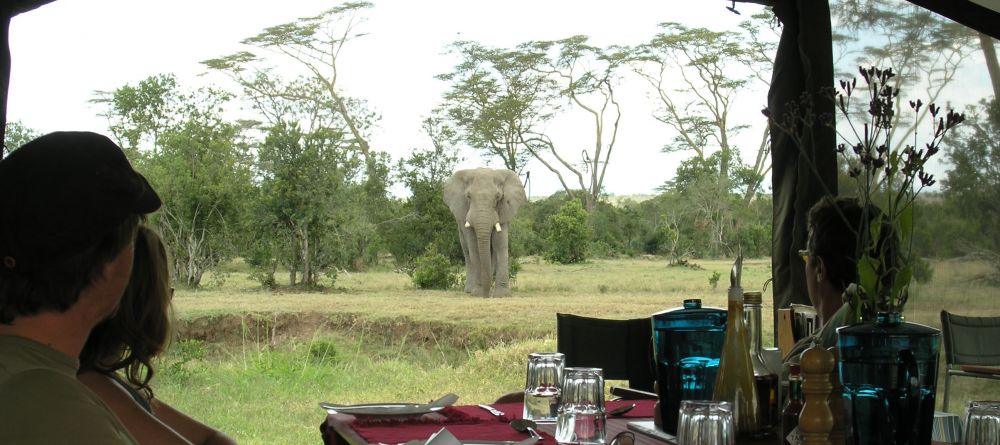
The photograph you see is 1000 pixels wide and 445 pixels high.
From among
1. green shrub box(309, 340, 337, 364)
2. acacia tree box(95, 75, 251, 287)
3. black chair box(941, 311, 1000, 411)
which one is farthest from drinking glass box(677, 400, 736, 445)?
green shrub box(309, 340, 337, 364)

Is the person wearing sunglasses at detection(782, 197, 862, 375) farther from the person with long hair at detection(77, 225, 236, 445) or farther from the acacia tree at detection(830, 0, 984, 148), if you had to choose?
the acacia tree at detection(830, 0, 984, 148)

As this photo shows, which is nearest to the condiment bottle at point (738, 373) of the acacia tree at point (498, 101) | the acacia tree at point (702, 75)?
the acacia tree at point (498, 101)

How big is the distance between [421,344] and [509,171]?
6.87 ft

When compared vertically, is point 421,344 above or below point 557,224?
below

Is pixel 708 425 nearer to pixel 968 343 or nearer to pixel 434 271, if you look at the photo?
pixel 968 343

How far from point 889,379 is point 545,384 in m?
0.75

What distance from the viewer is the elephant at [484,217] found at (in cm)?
1065

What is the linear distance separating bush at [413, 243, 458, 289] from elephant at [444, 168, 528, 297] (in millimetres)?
211

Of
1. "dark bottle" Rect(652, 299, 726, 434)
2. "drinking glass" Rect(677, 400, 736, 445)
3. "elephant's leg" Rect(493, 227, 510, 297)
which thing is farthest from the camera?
"elephant's leg" Rect(493, 227, 510, 297)

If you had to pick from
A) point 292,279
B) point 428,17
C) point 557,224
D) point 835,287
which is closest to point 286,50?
point 428,17

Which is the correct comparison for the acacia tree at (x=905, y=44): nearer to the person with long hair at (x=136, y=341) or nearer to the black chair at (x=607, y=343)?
the black chair at (x=607, y=343)

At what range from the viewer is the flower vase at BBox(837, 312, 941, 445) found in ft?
4.57

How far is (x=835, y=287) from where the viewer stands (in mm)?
2297

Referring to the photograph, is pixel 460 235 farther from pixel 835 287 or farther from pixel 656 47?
pixel 835 287
